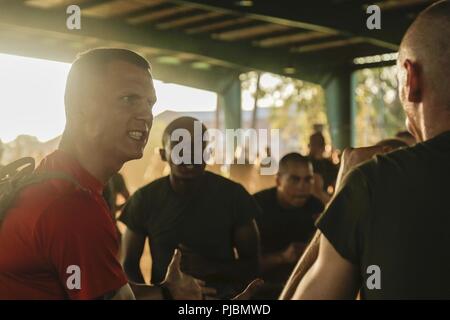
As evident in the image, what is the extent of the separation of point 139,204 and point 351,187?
3.22 metres

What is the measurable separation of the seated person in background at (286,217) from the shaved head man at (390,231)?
3.42 meters

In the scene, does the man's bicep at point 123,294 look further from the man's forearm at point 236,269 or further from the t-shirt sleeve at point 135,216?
the t-shirt sleeve at point 135,216

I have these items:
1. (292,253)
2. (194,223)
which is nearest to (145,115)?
(194,223)

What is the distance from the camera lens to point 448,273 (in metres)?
1.61

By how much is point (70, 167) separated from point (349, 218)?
97cm

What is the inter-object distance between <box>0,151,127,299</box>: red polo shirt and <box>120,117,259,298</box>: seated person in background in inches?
90.9

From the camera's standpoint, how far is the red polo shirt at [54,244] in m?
1.93

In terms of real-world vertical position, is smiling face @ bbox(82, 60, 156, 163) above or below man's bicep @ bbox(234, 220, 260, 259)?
above

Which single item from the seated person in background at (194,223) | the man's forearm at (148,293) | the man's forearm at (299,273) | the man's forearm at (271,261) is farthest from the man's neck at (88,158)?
the man's forearm at (271,261)

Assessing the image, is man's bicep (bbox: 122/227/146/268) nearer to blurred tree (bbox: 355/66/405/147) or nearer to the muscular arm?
the muscular arm

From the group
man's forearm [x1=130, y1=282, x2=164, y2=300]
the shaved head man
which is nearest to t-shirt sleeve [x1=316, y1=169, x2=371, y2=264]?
the shaved head man

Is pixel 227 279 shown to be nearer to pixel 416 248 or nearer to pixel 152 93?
pixel 152 93

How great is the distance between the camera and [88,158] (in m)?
2.37

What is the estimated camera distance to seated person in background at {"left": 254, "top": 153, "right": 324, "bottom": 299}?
512cm
